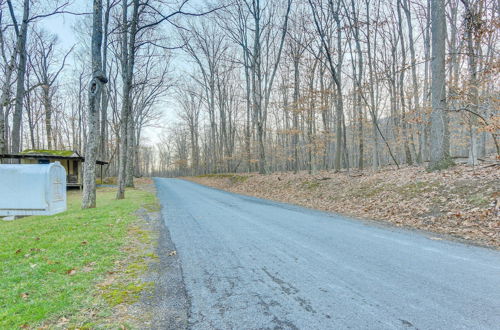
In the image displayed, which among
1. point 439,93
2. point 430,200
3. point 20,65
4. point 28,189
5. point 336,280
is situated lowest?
point 336,280

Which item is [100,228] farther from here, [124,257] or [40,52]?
[40,52]

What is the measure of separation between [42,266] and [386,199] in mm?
9273

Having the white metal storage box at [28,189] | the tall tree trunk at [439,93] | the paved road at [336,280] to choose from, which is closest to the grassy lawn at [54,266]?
the paved road at [336,280]

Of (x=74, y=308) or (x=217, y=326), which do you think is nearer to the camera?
(x=217, y=326)

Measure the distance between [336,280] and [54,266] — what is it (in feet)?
12.6

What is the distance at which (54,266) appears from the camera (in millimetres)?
3973

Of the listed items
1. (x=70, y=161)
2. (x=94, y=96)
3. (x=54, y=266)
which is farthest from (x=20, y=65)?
(x=70, y=161)

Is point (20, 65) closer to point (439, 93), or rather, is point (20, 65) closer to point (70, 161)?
point (70, 161)

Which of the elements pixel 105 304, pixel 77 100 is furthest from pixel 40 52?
pixel 105 304

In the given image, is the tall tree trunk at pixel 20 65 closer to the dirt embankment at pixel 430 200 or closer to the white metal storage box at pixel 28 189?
the dirt embankment at pixel 430 200

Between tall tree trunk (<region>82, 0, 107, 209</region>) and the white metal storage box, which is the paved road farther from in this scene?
tall tree trunk (<region>82, 0, 107, 209</region>)

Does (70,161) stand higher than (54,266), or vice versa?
(70,161)

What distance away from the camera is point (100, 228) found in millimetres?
6617

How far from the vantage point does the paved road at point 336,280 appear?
254 cm
